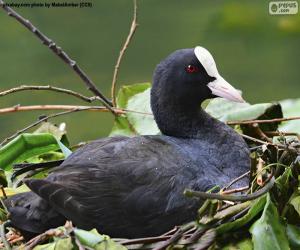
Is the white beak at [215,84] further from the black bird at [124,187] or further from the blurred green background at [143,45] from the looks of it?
the blurred green background at [143,45]

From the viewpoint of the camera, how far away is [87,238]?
2332mm

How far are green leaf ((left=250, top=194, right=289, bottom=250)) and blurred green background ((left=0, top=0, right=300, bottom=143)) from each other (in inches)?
97.0

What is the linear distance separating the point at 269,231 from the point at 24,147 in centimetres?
77

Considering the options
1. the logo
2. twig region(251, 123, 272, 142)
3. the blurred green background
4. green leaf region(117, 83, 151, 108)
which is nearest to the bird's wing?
twig region(251, 123, 272, 142)

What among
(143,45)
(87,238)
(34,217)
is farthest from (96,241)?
(143,45)

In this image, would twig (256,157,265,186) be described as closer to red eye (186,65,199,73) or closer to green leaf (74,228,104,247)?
green leaf (74,228,104,247)

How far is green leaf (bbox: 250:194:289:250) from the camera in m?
2.32

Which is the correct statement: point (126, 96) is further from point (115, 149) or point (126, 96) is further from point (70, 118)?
point (70, 118)

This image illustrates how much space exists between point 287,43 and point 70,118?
3.99 feet

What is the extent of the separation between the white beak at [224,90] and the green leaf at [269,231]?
63cm

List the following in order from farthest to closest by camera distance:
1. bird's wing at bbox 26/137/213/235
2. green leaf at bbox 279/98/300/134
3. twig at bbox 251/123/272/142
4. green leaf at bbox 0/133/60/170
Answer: green leaf at bbox 279/98/300/134 → twig at bbox 251/123/272/142 → green leaf at bbox 0/133/60/170 → bird's wing at bbox 26/137/213/235

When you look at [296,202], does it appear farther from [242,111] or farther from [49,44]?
[49,44]

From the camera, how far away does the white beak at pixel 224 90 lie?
2.96m

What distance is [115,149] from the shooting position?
263cm
